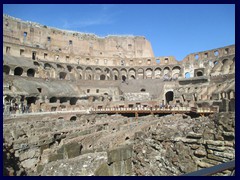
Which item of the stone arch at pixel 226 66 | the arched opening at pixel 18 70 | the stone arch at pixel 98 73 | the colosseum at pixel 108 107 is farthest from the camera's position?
the stone arch at pixel 98 73

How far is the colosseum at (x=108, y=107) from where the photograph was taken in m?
9.41

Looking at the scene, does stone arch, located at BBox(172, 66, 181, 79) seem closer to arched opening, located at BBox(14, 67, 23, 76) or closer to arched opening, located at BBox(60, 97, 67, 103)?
arched opening, located at BBox(60, 97, 67, 103)

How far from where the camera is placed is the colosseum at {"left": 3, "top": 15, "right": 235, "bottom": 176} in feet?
30.9

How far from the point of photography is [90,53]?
59.6m

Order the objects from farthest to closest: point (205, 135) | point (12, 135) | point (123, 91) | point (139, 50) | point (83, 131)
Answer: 1. point (139, 50)
2. point (123, 91)
3. point (83, 131)
4. point (12, 135)
5. point (205, 135)

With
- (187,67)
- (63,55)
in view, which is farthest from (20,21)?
(187,67)

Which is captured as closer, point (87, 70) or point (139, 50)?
point (87, 70)

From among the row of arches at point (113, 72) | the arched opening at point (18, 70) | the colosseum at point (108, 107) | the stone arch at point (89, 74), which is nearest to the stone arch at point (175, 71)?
the row of arches at point (113, 72)

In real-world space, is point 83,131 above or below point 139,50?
below

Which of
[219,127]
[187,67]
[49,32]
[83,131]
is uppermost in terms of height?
[49,32]

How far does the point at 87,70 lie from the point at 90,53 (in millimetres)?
9494

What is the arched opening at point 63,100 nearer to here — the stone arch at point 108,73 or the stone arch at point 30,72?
the stone arch at point 30,72

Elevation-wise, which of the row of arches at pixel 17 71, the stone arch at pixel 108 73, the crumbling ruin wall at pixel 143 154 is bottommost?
the crumbling ruin wall at pixel 143 154

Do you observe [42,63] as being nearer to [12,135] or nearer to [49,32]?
[49,32]
